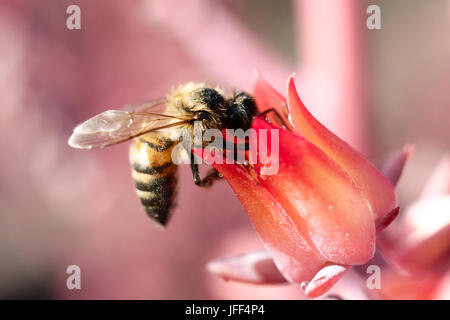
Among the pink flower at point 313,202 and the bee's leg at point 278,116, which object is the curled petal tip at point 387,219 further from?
the bee's leg at point 278,116

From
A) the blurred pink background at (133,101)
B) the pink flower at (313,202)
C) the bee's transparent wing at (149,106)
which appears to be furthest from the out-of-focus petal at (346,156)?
the blurred pink background at (133,101)

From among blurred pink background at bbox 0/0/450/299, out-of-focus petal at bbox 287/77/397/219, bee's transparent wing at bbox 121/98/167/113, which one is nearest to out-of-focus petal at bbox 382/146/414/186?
out-of-focus petal at bbox 287/77/397/219

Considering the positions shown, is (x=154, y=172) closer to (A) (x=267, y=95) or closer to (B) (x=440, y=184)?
(A) (x=267, y=95)

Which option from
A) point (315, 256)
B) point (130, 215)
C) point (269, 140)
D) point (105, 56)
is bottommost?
point (130, 215)

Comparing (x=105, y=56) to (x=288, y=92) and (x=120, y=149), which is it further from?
(x=288, y=92)

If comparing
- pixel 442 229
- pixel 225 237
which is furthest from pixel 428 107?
pixel 442 229

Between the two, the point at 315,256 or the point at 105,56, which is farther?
the point at 105,56
